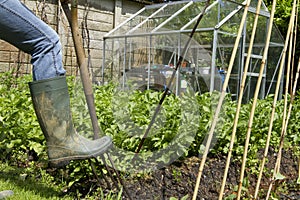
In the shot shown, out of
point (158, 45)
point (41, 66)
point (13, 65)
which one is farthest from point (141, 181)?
point (158, 45)

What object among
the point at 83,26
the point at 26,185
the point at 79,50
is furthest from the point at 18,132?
the point at 83,26

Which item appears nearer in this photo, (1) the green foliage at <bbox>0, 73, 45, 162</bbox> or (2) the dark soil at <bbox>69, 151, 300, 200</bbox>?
(2) the dark soil at <bbox>69, 151, 300, 200</bbox>

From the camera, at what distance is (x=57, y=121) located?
1882 millimetres

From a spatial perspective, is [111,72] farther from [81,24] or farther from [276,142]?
[276,142]

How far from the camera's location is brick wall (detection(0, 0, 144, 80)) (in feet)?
21.9

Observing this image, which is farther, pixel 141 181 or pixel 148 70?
pixel 148 70

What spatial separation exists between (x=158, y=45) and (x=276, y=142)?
4165mm

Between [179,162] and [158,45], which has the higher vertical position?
[158,45]

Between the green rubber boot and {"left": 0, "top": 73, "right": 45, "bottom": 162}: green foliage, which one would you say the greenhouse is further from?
the green rubber boot

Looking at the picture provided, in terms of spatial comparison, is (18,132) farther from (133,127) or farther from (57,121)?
(57,121)

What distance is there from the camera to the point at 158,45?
751 cm

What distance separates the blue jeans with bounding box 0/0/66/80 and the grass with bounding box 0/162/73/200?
33.5 inches

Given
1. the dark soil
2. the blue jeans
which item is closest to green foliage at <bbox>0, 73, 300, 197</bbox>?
the dark soil

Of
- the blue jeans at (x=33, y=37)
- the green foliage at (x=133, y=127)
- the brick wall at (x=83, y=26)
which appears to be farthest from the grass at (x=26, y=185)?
the brick wall at (x=83, y=26)
